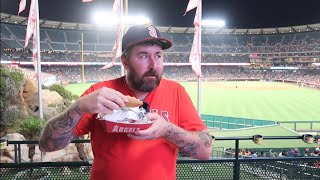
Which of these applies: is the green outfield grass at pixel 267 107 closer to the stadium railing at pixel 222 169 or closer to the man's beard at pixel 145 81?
the stadium railing at pixel 222 169

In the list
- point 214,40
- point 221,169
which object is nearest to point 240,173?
point 221,169

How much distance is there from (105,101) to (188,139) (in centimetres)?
49

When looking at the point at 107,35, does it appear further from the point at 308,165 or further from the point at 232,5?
the point at 308,165

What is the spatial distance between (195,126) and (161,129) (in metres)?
0.36

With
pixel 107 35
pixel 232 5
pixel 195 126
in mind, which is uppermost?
pixel 232 5

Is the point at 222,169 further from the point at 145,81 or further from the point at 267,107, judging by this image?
the point at 267,107

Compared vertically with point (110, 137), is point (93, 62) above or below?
above

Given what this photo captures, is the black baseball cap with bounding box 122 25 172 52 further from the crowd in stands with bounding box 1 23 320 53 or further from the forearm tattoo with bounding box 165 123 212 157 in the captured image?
the crowd in stands with bounding box 1 23 320 53

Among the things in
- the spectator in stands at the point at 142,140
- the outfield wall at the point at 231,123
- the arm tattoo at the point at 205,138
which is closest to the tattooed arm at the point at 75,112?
the spectator in stands at the point at 142,140

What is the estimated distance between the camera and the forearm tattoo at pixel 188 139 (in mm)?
1360

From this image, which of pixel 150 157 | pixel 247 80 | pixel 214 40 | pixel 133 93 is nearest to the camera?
pixel 150 157

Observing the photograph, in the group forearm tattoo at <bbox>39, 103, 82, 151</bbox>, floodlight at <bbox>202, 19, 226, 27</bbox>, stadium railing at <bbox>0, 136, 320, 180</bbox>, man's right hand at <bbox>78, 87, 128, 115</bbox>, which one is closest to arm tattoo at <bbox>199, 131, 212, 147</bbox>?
man's right hand at <bbox>78, 87, 128, 115</bbox>

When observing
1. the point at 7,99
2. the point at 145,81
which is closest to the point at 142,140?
the point at 145,81

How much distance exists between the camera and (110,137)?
1.41 metres
